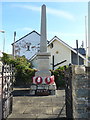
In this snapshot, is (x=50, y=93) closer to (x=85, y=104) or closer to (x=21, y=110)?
(x=21, y=110)

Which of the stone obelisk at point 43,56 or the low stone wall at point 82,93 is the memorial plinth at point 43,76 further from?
the low stone wall at point 82,93

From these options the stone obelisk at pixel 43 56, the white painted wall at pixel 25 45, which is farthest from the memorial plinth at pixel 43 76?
the white painted wall at pixel 25 45

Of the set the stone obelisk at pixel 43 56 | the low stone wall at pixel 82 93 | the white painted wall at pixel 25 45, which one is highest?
the white painted wall at pixel 25 45

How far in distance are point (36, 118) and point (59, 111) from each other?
91cm

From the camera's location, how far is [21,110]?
4562 millimetres

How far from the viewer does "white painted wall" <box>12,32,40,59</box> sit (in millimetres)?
22516

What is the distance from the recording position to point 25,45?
22.7 meters

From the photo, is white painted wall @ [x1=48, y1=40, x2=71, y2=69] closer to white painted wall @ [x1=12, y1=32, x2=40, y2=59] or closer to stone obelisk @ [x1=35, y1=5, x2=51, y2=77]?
white painted wall @ [x1=12, y1=32, x2=40, y2=59]

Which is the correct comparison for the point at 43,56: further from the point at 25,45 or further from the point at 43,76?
the point at 25,45

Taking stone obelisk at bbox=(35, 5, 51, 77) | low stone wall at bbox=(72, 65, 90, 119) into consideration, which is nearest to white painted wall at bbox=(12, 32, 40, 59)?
stone obelisk at bbox=(35, 5, 51, 77)

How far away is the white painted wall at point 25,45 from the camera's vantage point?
22.5 meters

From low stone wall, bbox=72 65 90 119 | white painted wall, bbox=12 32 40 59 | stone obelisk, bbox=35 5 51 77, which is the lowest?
low stone wall, bbox=72 65 90 119

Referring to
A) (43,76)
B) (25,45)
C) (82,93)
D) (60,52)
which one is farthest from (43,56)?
(25,45)

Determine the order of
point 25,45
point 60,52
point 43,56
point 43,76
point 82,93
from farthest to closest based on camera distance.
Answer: point 25,45
point 60,52
point 43,56
point 43,76
point 82,93
